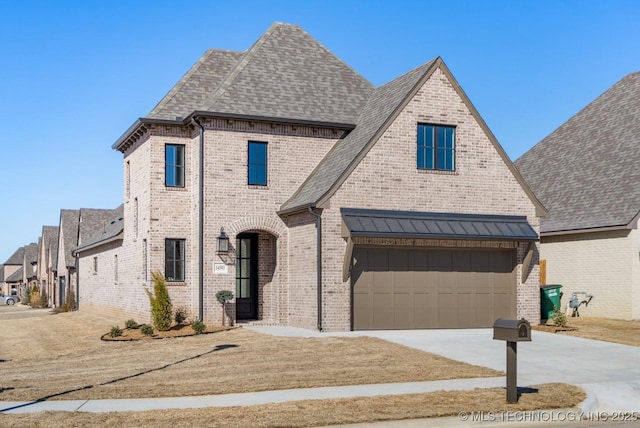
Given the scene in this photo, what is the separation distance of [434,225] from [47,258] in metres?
50.8

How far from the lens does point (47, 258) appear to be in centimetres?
6762

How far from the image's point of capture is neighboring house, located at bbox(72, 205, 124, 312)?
3331cm

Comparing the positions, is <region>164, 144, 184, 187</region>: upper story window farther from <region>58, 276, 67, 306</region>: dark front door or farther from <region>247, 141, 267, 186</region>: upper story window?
<region>58, 276, 67, 306</region>: dark front door

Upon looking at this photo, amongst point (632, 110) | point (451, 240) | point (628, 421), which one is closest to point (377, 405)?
point (628, 421)

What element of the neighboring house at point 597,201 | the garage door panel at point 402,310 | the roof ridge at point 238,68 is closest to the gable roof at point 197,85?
the roof ridge at point 238,68

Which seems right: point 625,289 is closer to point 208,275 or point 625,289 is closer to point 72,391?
point 208,275

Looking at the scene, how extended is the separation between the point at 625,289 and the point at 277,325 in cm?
1215

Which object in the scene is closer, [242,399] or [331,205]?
[242,399]

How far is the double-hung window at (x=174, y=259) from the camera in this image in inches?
1038

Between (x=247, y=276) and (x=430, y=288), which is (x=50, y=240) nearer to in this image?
(x=247, y=276)

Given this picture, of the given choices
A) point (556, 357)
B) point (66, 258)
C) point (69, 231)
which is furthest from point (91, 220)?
point (556, 357)

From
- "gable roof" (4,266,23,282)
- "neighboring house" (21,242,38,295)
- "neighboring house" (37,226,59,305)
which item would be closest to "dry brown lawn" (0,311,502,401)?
"neighboring house" (37,226,59,305)

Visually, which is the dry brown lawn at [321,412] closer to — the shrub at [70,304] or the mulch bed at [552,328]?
the mulch bed at [552,328]

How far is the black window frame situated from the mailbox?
16.0 m
